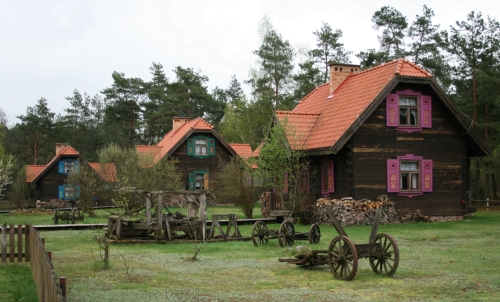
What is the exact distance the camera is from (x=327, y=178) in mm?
27562

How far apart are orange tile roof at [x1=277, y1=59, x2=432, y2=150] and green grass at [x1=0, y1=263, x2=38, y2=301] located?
583 inches

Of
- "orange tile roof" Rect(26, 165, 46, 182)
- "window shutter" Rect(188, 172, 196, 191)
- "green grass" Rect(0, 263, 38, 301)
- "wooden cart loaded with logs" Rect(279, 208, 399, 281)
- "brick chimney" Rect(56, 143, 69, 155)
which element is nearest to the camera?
"green grass" Rect(0, 263, 38, 301)

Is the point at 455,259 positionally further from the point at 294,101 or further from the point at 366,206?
the point at 294,101

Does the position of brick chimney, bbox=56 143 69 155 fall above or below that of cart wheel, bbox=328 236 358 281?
above

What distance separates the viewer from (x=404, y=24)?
49469 mm

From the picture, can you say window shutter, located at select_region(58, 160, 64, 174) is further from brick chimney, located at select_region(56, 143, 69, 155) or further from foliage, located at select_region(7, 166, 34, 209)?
brick chimney, located at select_region(56, 143, 69, 155)

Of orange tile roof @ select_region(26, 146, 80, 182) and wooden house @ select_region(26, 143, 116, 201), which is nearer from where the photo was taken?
orange tile roof @ select_region(26, 146, 80, 182)

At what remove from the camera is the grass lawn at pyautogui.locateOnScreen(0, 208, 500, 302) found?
1027cm

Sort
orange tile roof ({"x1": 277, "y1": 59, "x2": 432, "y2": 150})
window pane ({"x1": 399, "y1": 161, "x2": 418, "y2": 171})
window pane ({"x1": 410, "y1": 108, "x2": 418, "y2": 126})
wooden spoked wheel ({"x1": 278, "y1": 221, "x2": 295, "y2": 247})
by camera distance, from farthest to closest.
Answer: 1. window pane ({"x1": 410, "y1": 108, "x2": 418, "y2": 126})
2. window pane ({"x1": 399, "y1": 161, "x2": 418, "y2": 171})
3. orange tile roof ({"x1": 277, "y1": 59, "x2": 432, "y2": 150})
4. wooden spoked wheel ({"x1": 278, "y1": 221, "x2": 295, "y2": 247})

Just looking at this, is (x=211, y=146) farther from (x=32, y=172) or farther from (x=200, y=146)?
(x=32, y=172)

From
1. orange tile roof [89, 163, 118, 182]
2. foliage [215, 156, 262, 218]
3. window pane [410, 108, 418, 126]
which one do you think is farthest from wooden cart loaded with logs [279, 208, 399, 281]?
orange tile roof [89, 163, 118, 182]

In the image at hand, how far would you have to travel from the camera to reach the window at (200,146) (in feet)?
147

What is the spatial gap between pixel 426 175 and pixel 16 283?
20.0 meters

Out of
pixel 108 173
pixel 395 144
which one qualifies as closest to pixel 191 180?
pixel 108 173
